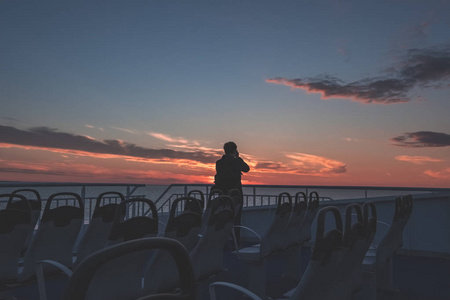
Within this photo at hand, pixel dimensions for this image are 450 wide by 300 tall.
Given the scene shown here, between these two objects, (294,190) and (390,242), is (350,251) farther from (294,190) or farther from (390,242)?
(294,190)

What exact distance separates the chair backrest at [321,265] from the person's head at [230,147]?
505cm

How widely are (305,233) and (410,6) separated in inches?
279

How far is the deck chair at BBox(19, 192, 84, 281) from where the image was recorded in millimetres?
3127

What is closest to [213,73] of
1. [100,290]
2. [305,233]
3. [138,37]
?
[138,37]

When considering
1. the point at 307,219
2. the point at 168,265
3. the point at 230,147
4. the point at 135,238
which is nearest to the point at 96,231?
the point at 168,265

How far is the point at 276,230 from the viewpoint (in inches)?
165

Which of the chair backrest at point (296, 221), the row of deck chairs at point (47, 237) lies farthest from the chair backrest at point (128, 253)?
the chair backrest at point (296, 221)

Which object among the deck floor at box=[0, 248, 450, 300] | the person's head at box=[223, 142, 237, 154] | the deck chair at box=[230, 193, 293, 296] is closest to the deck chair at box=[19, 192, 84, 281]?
the deck floor at box=[0, 248, 450, 300]

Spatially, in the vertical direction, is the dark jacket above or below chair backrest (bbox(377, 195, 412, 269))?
above

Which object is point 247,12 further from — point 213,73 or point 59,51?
point 59,51

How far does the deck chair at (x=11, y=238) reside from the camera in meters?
2.89

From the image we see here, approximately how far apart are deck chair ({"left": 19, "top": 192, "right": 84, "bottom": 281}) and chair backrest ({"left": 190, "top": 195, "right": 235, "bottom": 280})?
3.62ft

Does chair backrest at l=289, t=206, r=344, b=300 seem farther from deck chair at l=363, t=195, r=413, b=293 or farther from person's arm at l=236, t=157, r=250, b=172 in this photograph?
person's arm at l=236, t=157, r=250, b=172

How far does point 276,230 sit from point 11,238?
2.44 metres
